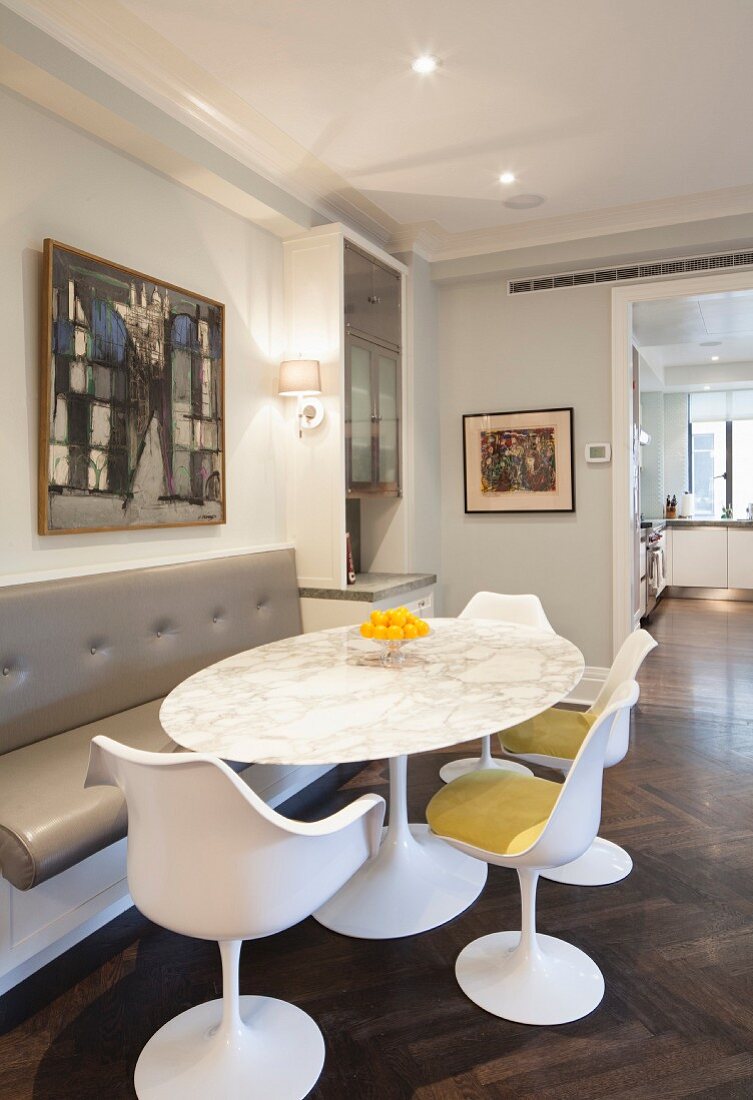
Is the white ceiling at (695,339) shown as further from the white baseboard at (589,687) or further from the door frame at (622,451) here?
the white baseboard at (589,687)

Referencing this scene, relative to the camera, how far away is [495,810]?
192cm

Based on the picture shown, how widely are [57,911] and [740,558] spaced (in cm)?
810

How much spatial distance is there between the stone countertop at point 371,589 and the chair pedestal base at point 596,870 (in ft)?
5.04

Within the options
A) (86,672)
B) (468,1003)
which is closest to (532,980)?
(468,1003)

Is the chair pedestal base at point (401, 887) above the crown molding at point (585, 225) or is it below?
below

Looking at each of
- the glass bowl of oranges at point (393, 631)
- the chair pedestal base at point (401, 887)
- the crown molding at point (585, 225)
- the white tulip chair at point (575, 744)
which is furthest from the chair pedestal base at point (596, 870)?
the crown molding at point (585, 225)

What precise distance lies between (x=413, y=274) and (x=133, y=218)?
207 cm

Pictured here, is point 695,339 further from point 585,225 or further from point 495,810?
point 495,810

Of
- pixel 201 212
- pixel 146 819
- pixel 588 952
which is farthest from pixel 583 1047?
pixel 201 212

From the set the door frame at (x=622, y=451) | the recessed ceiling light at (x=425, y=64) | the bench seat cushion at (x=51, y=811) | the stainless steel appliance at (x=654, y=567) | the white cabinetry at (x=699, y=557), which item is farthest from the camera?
the white cabinetry at (x=699, y=557)

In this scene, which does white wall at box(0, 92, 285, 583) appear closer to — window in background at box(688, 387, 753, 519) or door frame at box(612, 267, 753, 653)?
door frame at box(612, 267, 753, 653)

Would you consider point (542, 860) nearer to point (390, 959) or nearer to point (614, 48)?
point (390, 959)

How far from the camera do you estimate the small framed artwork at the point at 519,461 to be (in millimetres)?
4715

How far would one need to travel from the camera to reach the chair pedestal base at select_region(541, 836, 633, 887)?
248cm
